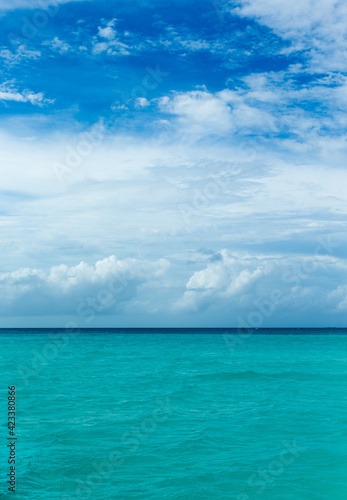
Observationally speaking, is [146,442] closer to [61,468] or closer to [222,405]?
[61,468]

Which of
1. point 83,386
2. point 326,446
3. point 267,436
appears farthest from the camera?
point 83,386

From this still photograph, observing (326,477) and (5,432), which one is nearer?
(326,477)

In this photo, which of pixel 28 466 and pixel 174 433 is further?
pixel 174 433

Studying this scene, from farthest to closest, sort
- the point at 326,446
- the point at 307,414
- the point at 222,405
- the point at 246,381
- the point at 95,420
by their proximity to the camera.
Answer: the point at 246,381 → the point at 222,405 → the point at 307,414 → the point at 95,420 → the point at 326,446

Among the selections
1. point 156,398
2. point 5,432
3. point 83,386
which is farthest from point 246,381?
point 5,432

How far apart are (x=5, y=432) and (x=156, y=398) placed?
30.9ft

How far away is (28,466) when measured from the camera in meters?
13.8

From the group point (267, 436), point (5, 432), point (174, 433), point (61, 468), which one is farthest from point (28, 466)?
point (267, 436)

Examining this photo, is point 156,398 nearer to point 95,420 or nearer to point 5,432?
point 95,420

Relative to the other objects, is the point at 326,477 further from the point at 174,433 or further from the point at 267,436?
the point at 174,433

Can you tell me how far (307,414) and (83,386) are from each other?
1474 cm

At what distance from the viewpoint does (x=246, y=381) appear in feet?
102

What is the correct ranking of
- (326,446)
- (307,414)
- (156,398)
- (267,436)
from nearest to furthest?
(326,446) < (267,436) < (307,414) < (156,398)

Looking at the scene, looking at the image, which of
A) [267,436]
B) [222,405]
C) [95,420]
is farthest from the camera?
[222,405]
